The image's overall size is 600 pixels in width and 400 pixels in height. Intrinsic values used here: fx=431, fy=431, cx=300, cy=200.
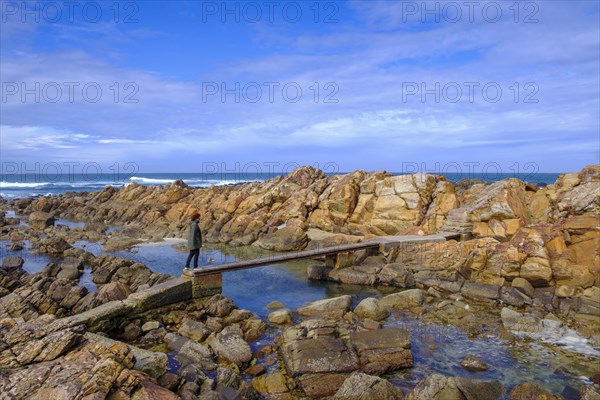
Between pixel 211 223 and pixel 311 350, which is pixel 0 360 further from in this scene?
pixel 211 223

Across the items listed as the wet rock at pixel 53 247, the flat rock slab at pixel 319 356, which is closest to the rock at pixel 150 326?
the flat rock slab at pixel 319 356

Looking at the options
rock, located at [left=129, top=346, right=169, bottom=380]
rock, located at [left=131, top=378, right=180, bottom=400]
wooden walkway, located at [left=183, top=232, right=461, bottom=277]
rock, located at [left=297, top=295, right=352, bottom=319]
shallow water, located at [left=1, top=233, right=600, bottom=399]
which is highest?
wooden walkway, located at [left=183, top=232, right=461, bottom=277]

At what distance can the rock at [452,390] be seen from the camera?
371 inches

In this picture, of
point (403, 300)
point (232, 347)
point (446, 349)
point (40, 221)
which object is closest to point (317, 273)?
point (403, 300)

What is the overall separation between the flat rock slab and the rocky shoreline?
35 millimetres

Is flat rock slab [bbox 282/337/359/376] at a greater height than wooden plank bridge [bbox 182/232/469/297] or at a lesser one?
lesser

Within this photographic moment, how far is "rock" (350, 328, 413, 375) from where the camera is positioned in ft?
37.2

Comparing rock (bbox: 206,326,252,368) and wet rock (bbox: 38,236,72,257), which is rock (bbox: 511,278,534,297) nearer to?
rock (bbox: 206,326,252,368)

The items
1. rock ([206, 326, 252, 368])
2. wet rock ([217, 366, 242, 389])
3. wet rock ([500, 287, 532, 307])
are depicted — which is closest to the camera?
wet rock ([217, 366, 242, 389])

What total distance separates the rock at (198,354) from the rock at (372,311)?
606 centimetres

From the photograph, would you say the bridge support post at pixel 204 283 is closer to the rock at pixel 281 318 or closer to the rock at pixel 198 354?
the rock at pixel 281 318

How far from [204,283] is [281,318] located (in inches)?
144

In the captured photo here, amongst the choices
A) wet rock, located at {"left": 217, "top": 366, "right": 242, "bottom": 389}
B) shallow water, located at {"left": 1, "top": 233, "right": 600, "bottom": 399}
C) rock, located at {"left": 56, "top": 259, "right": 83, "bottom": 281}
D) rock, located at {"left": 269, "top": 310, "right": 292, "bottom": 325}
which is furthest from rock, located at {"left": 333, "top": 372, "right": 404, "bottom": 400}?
rock, located at {"left": 56, "top": 259, "right": 83, "bottom": 281}

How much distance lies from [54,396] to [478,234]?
22003mm
